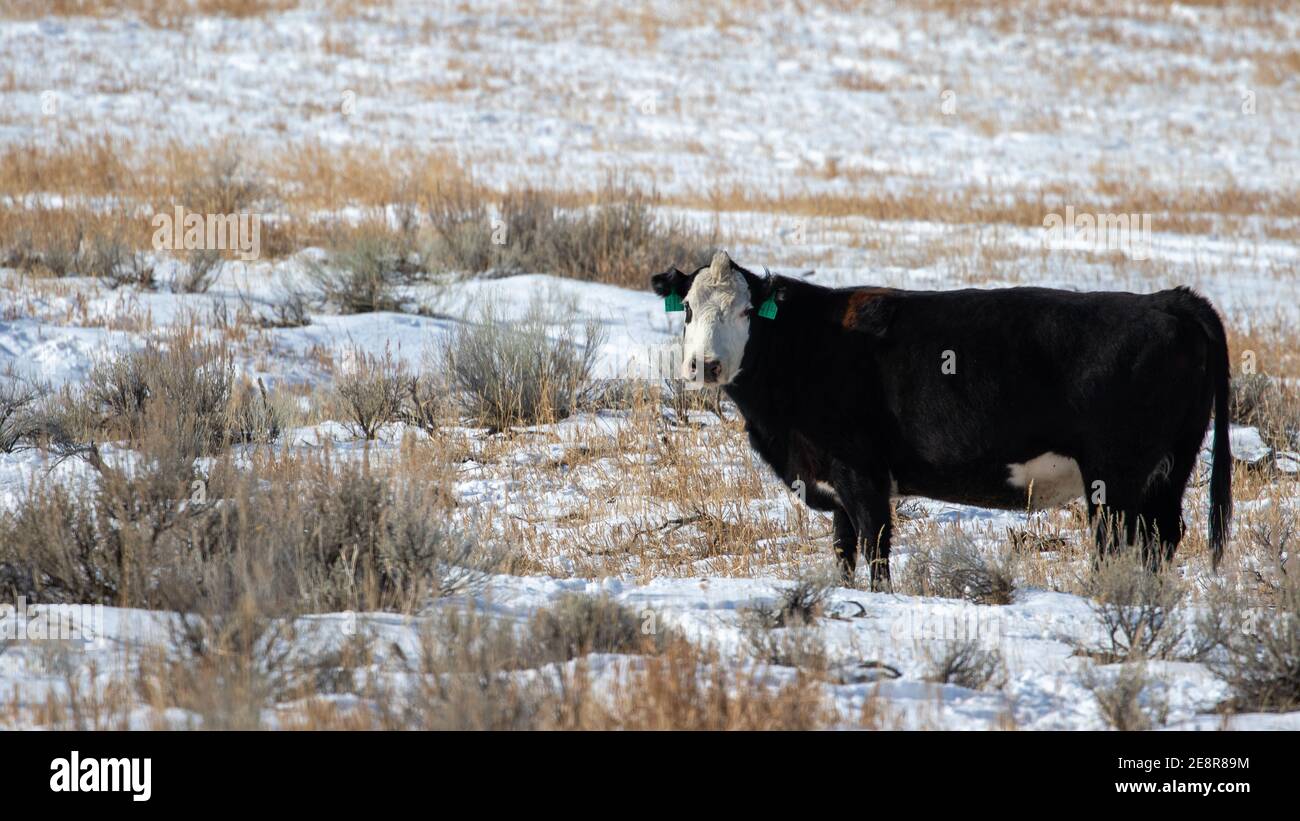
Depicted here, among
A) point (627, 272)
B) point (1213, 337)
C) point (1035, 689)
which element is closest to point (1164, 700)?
point (1035, 689)

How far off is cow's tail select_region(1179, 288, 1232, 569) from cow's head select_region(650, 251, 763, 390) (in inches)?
81.4

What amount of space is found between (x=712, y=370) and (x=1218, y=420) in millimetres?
2431

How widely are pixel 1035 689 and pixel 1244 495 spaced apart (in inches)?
176

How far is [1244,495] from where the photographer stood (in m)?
8.23

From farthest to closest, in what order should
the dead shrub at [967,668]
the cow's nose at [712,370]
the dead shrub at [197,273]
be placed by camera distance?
1. the dead shrub at [197,273]
2. the cow's nose at [712,370]
3. the dead shrub at [967,668]

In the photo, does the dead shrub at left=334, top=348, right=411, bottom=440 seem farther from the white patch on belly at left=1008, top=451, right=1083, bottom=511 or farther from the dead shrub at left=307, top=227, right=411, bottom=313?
the white patch on belly at left=1008, top=451, right=1083, bottom=511

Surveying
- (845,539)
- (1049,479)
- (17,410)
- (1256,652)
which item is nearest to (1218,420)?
(1049,479)

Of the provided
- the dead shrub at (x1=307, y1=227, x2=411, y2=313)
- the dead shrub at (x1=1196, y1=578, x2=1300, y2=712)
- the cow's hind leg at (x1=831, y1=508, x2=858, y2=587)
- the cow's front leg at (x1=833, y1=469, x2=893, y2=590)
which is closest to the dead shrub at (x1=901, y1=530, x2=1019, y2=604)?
the cow's front leg at (x1=833, y1=469, x2=893, y2=590)

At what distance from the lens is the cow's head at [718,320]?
6312mm

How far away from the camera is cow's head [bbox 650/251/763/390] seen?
6312mm

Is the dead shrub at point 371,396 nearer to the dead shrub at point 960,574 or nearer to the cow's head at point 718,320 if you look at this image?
the cow's head at point 718,320

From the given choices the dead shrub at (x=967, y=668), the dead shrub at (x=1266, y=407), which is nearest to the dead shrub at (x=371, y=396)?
the dead shrub at (x=967, y=668)

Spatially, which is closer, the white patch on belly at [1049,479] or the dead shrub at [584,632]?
the dead shrub at [584,632]
